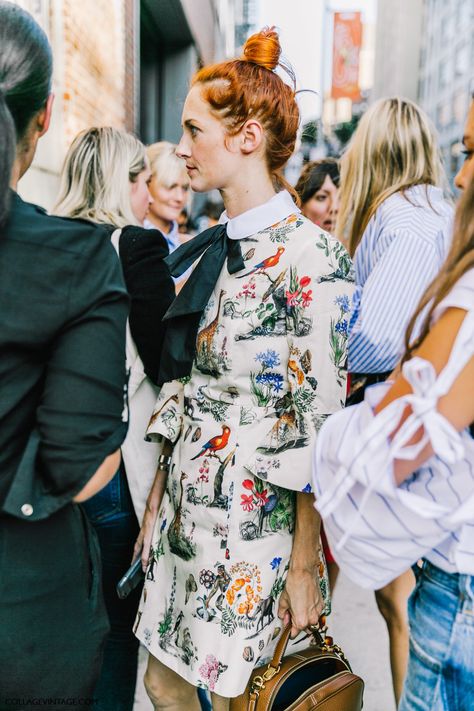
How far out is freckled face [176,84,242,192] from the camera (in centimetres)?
189

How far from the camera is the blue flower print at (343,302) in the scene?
1.75 metres

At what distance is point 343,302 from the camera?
1.77 meters

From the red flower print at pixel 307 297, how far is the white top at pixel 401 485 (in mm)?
492

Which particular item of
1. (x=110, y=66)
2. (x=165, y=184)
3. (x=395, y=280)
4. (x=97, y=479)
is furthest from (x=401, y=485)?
(x=110, y=66)

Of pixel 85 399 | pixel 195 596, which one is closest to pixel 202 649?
pixel 195 596

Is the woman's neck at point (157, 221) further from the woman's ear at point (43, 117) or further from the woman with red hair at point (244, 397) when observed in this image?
the woman's ear at point (43, 117)

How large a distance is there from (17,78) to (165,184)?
8.98 ft

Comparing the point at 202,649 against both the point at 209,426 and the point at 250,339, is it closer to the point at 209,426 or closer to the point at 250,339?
the point at 209,426

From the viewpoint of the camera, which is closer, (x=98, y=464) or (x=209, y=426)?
(x=98, y=464)

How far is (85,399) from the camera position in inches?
46.8

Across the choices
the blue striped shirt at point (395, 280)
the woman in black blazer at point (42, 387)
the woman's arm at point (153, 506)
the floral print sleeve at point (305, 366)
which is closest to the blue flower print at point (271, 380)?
the floral print sleeve at point (305, 366)

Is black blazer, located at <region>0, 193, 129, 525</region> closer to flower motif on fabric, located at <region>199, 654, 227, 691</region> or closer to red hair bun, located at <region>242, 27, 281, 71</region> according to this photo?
flower motif on fabric, located at <region>199, 654, 227, 691</region>

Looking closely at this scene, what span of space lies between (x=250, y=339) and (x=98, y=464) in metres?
0.67

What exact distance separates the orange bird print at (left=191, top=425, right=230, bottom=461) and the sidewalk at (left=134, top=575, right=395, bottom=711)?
1.55m
